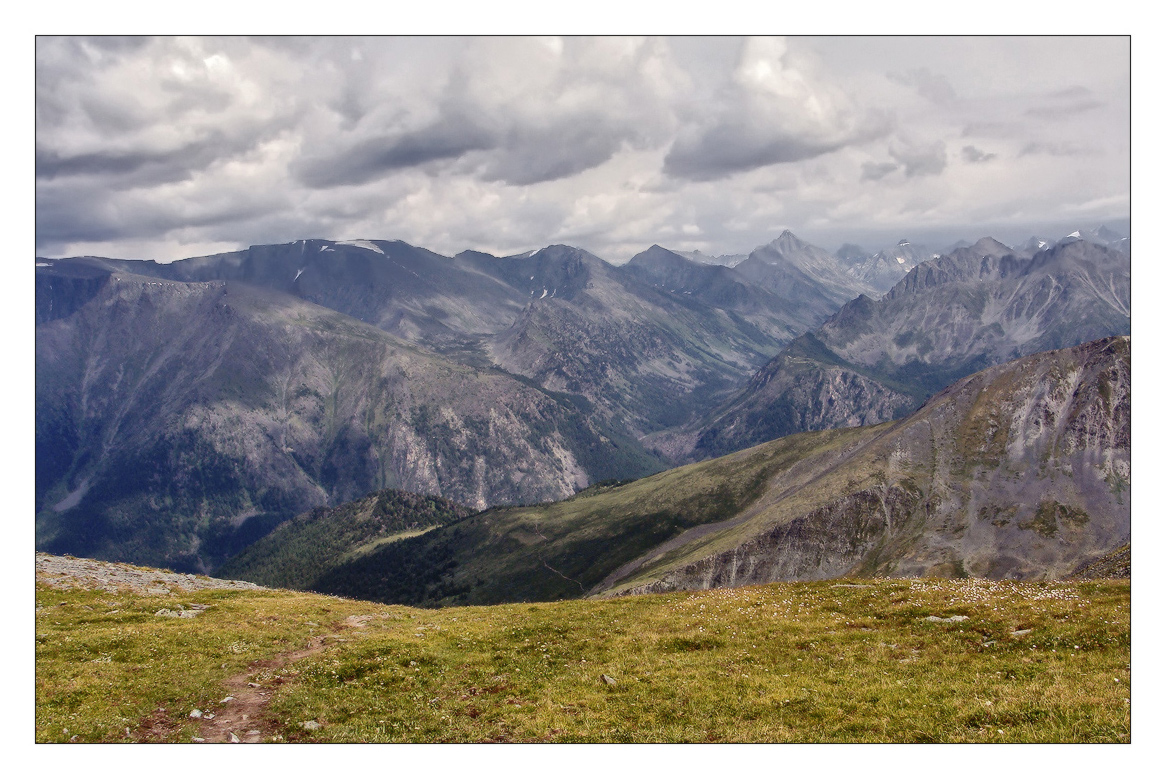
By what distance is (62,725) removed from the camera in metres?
28.3

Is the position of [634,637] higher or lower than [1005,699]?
lower

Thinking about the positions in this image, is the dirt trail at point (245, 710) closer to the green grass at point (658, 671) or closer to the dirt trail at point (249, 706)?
the dirt trail at point (249, 706)

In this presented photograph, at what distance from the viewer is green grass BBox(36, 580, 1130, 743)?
25906 millimetres

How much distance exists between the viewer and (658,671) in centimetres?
3388

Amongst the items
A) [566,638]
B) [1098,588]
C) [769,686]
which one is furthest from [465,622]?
[1098,588]

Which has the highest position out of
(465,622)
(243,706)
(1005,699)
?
(1005,699)


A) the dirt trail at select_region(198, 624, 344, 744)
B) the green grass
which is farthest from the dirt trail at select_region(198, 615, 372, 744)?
the green grass

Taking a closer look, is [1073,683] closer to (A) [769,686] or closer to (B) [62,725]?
(A) [769,686]

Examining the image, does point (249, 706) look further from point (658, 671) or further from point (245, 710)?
point (658, 671)

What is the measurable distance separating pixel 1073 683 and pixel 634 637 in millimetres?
22651

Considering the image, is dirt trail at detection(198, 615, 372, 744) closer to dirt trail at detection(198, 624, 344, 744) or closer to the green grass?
dirt trail at detection(198, 624, 344, 744)

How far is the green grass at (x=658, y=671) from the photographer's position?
85.0 feet

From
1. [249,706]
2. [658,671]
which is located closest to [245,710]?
[249,706]

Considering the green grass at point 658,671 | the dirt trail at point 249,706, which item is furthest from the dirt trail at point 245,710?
the green grass at point 658,671
